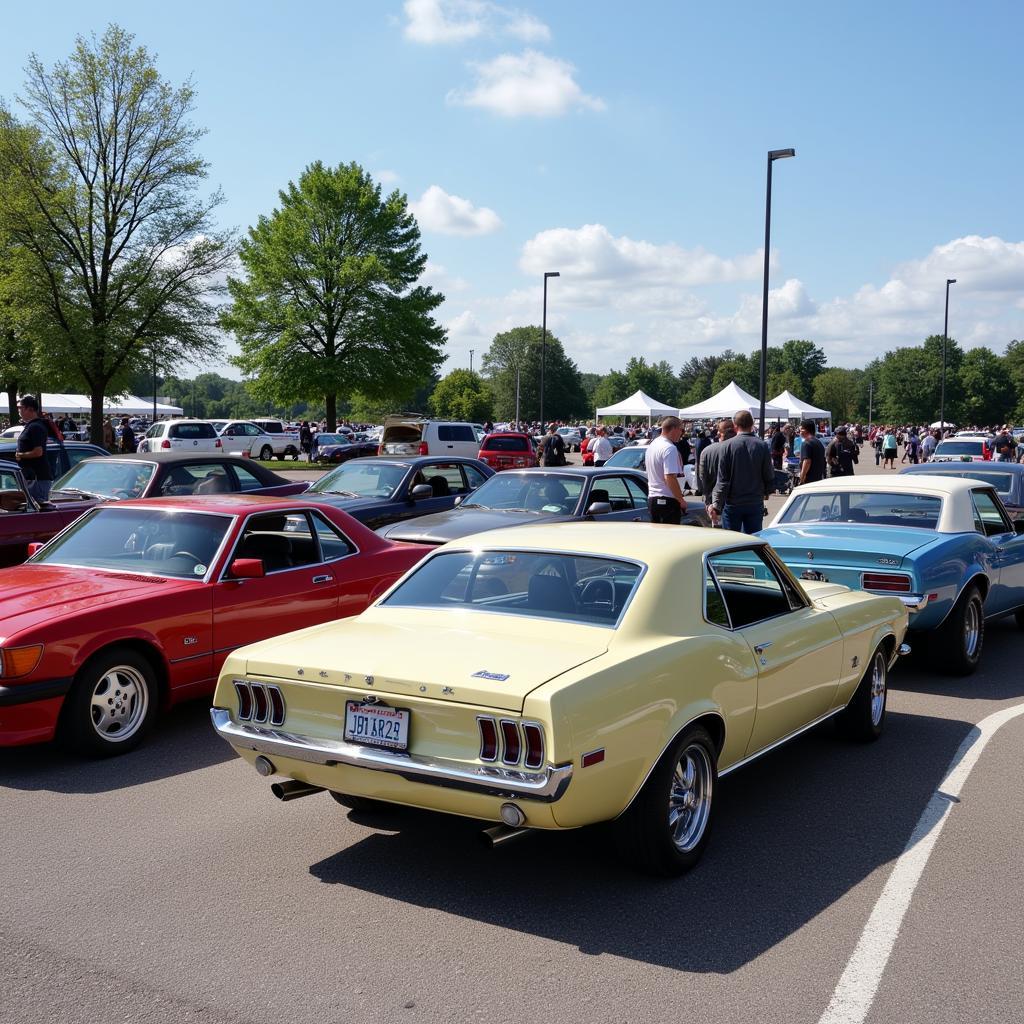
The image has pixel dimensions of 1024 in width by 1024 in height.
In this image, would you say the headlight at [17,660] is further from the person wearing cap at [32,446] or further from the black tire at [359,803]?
the person wearing cap at [32,446]

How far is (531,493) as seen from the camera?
12070mm

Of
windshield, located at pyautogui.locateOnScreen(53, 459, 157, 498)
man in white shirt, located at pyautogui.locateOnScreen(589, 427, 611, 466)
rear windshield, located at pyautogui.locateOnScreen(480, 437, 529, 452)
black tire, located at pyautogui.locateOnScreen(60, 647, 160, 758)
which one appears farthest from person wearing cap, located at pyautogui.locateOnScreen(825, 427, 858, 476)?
black tire, located at pyautogui.locateOnScreen(60, 647, 160, 758)

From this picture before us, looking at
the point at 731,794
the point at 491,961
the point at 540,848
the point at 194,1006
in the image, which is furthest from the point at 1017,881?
the point at 194,1006

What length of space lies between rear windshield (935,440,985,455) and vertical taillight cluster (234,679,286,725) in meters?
28.6

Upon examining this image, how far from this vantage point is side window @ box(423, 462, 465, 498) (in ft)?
46.5

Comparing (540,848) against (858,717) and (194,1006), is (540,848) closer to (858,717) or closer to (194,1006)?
(194,1006)

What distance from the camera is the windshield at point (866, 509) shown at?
29.5ft

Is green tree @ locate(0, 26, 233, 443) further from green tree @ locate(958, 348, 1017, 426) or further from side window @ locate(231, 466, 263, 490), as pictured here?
green tree @ locate(958, 348, 1017, 426)

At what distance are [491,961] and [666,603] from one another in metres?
1.64

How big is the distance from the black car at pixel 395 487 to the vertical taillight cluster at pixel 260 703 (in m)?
8.22

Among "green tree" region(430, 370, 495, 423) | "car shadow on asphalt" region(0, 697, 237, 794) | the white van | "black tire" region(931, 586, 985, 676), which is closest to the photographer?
"car shadow on asphalt" region(0, 697, 237, 794)

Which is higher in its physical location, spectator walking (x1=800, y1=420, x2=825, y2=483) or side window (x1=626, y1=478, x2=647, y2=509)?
spectator walking (x1=800, y1=420, x2=825, y2=483)

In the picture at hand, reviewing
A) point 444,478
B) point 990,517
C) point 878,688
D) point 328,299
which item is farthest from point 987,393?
point 878,688

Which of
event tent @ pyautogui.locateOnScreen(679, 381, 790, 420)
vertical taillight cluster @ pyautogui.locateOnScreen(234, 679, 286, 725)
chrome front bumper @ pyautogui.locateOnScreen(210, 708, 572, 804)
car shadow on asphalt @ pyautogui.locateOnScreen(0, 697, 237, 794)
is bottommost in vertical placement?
car shadow on asphalt @ pyautogui.locateOnScreen(0, 697, 237, 794)
